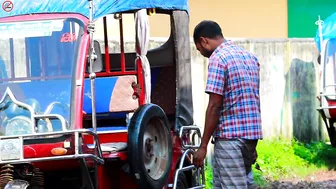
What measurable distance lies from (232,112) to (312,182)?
659cm

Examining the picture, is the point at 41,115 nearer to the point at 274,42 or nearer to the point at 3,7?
the point at 3,7

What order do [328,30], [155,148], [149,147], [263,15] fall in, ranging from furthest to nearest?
[263,15] < [328,30] < [155,148] < [149,147]

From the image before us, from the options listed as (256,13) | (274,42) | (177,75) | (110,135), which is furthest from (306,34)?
(110,135)

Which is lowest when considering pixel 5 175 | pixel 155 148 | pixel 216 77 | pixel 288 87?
pixel 5 175

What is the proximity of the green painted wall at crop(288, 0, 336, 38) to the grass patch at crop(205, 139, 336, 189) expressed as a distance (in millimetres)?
3876

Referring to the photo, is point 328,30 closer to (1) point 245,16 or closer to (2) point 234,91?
(1) point 245,16

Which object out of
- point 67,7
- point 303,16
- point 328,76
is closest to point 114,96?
point 67,7

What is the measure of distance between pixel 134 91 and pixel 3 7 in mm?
1576

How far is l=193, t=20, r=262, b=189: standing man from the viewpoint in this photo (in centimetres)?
721

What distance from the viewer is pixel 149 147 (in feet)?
26.5

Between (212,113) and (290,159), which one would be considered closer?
(212,113)

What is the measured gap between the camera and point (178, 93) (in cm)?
960

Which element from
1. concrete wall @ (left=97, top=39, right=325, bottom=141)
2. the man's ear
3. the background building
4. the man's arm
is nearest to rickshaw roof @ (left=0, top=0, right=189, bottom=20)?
the man's ear

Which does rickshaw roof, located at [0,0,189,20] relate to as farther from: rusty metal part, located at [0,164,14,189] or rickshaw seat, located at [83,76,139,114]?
rusty metal part, located at [0,164,14,189]
